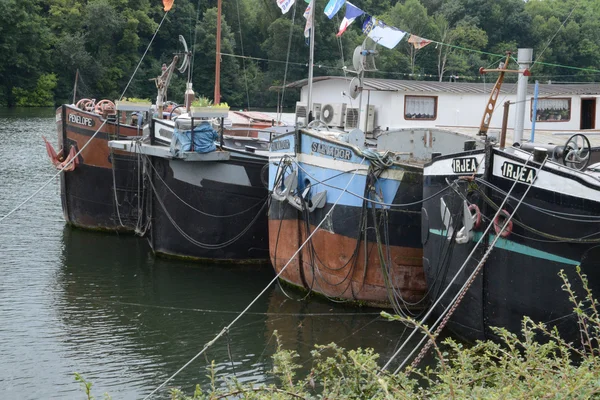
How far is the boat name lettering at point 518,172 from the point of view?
996 cm

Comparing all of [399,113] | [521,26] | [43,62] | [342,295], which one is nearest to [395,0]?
[521,26]

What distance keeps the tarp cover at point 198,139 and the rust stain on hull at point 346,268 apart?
2.09 m

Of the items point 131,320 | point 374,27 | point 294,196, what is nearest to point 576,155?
point 294,196

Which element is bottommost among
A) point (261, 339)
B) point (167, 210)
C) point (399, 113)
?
point (261, 339)

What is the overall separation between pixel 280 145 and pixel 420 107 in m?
6.39

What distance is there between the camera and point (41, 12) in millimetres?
68250

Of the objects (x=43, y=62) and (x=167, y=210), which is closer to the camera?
(x=167, y=210)

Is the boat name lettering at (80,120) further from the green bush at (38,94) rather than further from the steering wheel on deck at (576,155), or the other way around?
the green bush at (38,94)

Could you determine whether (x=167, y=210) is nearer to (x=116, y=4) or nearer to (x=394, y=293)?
(x=394, y=293)

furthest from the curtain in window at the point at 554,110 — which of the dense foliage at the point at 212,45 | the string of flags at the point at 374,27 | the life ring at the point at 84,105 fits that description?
the dense foliage at the point at 212,45

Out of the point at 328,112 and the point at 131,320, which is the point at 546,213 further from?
the point at 328,112

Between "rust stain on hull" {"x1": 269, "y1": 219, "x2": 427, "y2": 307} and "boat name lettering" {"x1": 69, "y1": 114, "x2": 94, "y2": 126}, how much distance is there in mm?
6380

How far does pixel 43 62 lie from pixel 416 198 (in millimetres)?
57159

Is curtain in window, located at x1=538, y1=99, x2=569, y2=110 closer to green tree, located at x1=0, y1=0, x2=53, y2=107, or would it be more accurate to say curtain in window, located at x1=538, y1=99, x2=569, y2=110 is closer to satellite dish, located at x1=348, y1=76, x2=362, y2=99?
satellite dish, located at x1=348, y1=76, x2=362, y2=99
